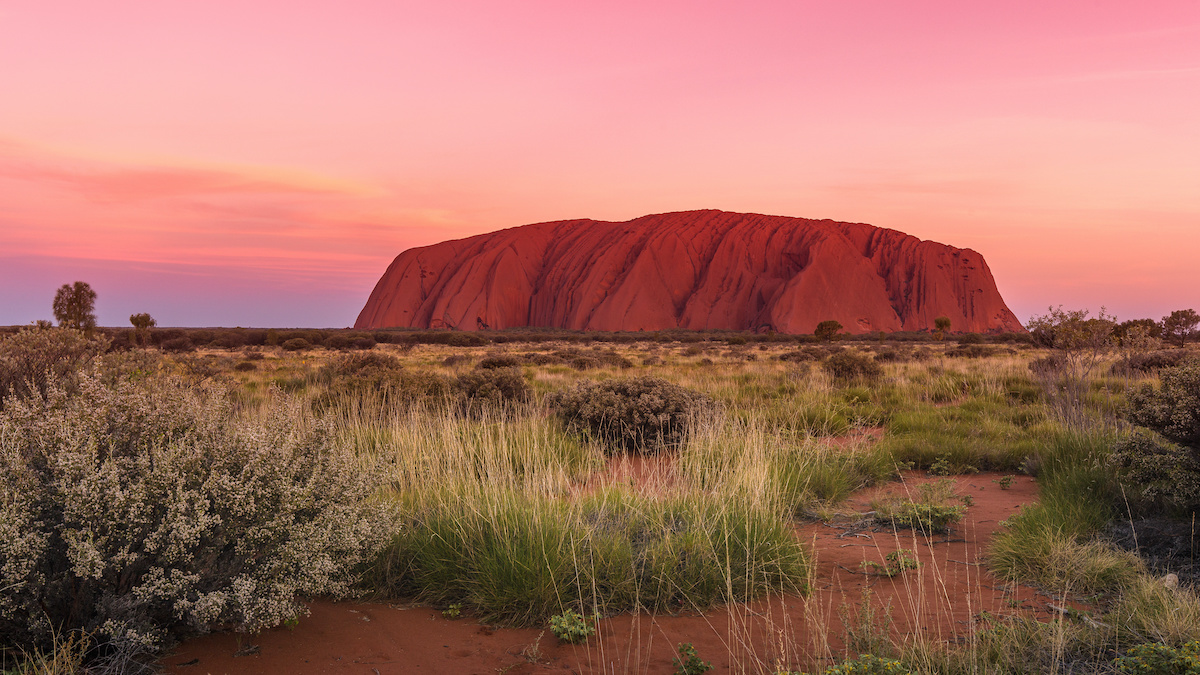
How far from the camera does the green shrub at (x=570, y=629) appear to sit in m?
3.71

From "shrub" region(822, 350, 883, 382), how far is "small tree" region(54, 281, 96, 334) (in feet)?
154

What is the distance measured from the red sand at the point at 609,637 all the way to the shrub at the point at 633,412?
4.67 meters

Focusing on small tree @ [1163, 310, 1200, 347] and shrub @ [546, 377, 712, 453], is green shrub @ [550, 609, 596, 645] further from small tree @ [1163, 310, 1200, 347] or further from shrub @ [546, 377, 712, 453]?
small tree @ [1163, 310, 1200, 347]

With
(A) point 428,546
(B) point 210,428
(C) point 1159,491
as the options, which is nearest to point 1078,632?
(C) point 1159,491

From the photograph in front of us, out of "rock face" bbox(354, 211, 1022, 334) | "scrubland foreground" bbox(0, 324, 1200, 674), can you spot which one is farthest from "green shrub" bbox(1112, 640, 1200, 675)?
"rock face" bbox(354, 211, 1022, 334)

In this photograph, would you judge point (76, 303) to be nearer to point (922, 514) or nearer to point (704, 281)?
point (922, 514)

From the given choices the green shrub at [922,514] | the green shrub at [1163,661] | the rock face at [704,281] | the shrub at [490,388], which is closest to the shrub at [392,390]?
the shrub at [490,388]

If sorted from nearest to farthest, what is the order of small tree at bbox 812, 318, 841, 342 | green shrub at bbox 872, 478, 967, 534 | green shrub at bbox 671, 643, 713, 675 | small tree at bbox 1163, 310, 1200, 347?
1. green shrub at bbox 671, 643, 713, 675
2. green shrub at bbox 872, 478, 967, 534
3. small tree at bbox 1163, 310, 1200, 347
4. small tree at bbox 812, 318, 841, 342

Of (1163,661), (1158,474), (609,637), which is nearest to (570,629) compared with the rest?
(609,637)

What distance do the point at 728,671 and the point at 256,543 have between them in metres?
2.47

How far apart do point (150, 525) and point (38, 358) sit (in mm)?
6117

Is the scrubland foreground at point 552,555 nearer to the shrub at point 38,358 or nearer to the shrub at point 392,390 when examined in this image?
the shrub at point 38,358

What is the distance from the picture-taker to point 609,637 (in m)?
3.86

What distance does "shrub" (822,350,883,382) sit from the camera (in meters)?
17.8
